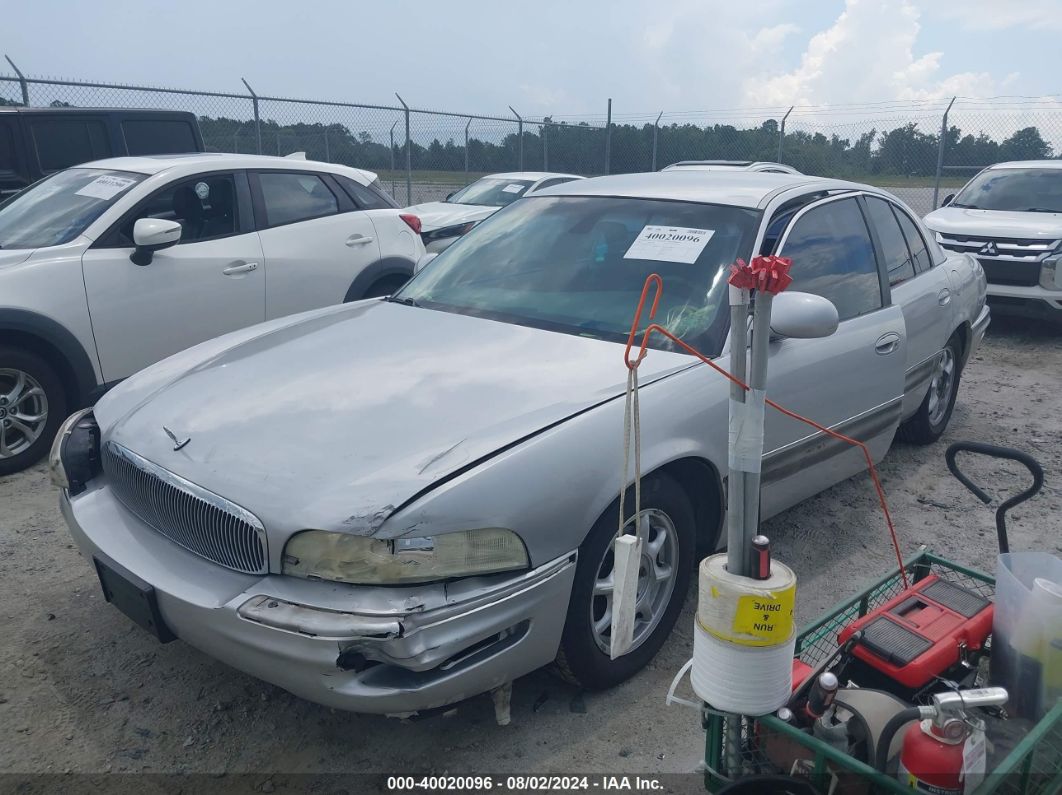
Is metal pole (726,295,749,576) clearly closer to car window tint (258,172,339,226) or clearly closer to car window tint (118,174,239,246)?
car window tint (118,174,239,246)

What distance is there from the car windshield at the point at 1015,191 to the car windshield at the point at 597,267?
23.3ft

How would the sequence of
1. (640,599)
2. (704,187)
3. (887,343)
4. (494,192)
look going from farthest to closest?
(494,192) → (887,343) → (704,187) → (640,599)

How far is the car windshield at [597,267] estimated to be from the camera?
10.2 ft

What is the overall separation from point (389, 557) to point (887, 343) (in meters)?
2.59

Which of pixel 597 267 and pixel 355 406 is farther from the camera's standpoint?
pixel 597 267

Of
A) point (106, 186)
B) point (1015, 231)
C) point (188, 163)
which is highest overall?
point (188, 163)

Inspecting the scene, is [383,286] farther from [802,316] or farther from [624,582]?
[624,582]

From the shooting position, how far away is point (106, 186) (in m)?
5.07

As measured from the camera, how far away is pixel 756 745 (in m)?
2.08

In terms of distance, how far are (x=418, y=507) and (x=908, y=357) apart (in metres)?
2.94

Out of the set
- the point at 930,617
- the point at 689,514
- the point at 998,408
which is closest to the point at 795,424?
the point at 689,514

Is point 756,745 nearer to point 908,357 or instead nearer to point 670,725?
point 670,725

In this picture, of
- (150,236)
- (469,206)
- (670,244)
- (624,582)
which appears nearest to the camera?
(624,582)

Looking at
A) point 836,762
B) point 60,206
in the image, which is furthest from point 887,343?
point 60,206
